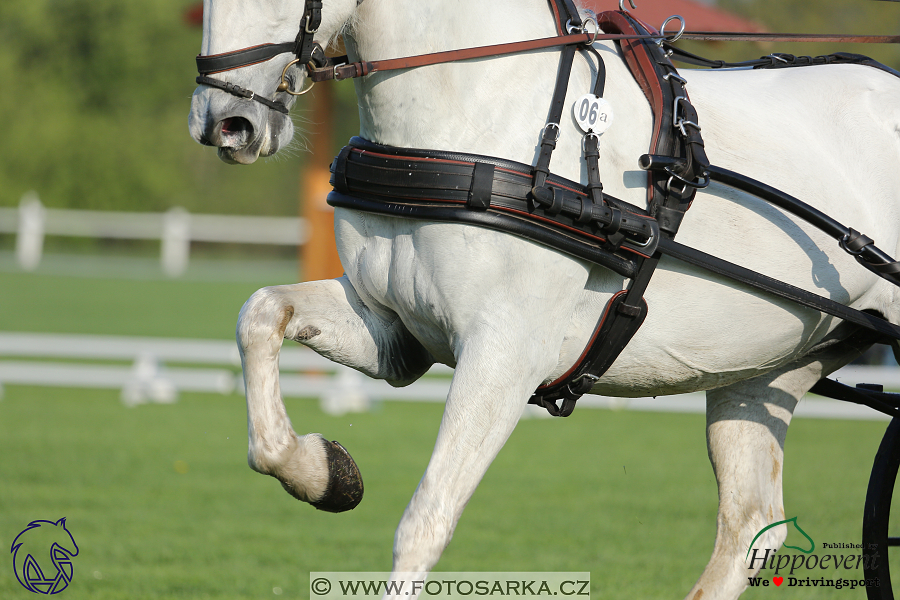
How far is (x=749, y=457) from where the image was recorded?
10.7ft

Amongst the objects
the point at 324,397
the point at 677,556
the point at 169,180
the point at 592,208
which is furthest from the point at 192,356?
the point at 169,180

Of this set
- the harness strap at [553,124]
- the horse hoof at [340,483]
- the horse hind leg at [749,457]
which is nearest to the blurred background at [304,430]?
the harness strap at [553,124]

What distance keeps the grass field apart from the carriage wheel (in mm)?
929

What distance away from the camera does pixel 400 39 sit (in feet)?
7.86

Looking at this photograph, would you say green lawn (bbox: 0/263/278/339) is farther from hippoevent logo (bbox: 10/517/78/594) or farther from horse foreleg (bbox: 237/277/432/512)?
horse foreleg (bbox: 237/277/432/512)

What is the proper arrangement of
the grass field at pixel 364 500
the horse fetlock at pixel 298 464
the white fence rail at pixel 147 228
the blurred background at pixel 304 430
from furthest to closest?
the white fence rail at pixel 147 228
the blurred background at pixel 304 430
the grass field at pixel 364 500
the horse fetlock at pixel 298 464

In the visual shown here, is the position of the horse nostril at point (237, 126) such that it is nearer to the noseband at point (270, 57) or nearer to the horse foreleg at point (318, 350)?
the noseband at point (270, 57)

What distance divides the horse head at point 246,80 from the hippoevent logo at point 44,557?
104 inches

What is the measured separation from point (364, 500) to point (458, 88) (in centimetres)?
412

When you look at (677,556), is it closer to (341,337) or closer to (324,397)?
(341,337)

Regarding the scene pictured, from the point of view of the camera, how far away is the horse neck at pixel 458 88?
237 centimetres

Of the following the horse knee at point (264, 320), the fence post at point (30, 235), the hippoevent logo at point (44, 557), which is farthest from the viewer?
the fence post at point (30, 235)

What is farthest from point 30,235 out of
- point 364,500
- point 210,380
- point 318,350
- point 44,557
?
point 318,350

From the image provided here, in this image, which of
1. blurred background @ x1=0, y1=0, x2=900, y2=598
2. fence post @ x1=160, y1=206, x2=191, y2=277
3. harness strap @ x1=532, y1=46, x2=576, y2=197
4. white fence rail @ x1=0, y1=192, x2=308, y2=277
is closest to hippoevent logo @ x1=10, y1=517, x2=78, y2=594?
blurred background @ x1=0, y1=0, x2=900, y2=598
